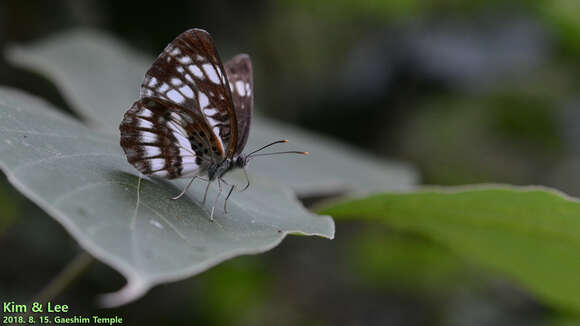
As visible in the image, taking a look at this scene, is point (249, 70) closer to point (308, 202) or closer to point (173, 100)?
point (173, 100)

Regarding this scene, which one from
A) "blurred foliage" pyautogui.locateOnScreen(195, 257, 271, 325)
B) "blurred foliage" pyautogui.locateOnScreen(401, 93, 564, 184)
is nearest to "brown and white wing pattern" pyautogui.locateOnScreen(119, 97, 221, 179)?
"blurred foliage" pyautogui.locateOnScreen(195, 257, 271, 325)

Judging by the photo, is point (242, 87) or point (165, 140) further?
point (242, 87)

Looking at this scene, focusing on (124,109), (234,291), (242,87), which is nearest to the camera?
(242,87)

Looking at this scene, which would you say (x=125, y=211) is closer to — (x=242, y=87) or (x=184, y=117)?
(x=184, y=117)

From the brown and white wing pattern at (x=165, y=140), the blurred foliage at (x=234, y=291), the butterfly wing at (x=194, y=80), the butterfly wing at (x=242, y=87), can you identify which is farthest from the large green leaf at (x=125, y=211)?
the blurred foliage at (x=234, y=291)

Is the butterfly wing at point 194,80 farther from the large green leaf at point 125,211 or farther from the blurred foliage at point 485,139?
the blurred foliage at point 485,139

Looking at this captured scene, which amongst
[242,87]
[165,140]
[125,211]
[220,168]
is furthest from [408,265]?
[125,211]
